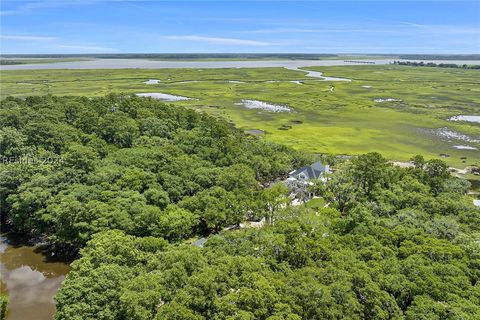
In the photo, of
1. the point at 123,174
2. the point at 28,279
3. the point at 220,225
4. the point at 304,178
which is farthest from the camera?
the point at 304,178

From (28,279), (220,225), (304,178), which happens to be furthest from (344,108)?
(28,279)

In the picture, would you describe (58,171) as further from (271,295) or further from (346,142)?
(346,142)

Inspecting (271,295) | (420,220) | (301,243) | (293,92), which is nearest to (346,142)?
(420,220)

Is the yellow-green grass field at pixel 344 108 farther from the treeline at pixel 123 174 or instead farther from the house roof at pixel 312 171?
the treeline at pixel 123 174

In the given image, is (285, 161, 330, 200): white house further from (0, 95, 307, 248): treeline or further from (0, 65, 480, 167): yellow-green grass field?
(0, 65, 480, 167): yellow-green grass field

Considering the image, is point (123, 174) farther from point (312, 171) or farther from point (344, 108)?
point (344, 108)
